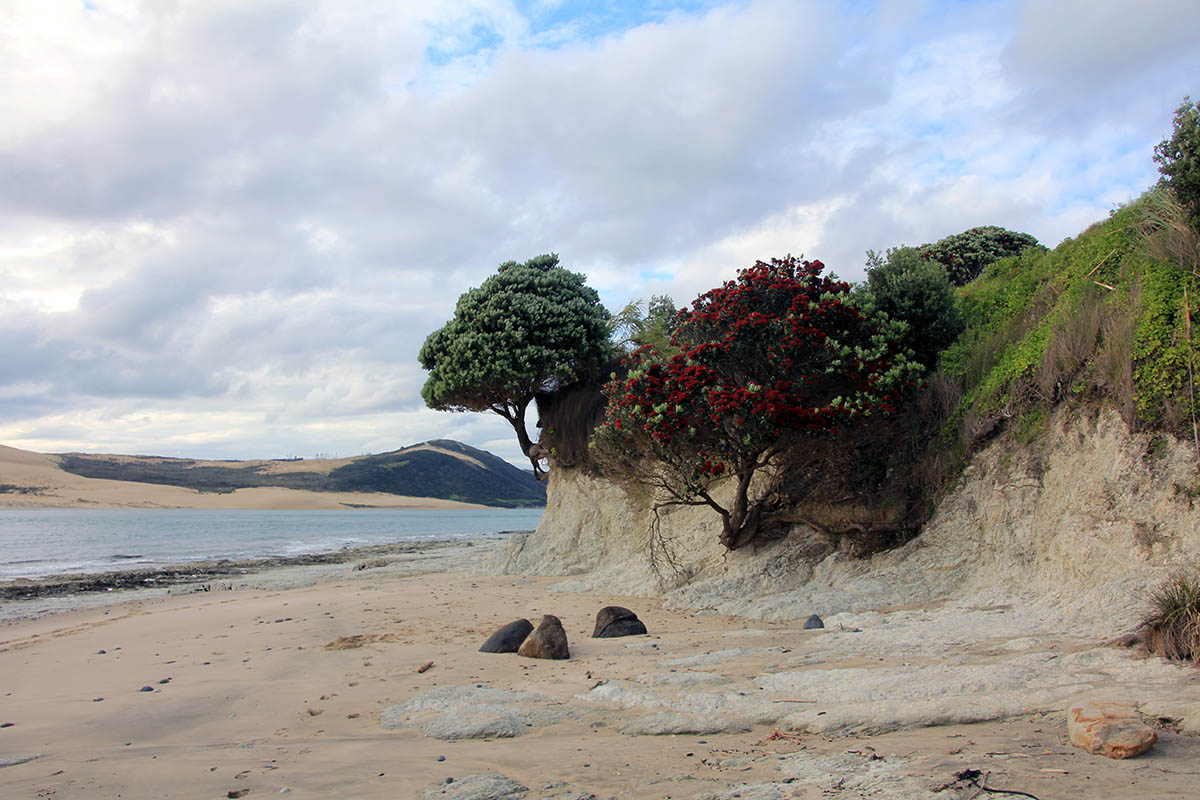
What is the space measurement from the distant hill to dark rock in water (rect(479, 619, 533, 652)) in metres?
88.3

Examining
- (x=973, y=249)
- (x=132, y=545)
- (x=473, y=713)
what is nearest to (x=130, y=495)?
(x=132, y=545)

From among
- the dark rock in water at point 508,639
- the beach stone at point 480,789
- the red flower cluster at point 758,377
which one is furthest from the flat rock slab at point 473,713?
the red flower cluster at point 758,377

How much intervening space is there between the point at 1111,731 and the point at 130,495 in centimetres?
10176

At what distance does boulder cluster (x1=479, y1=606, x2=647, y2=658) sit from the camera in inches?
320

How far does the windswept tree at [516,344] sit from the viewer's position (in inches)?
733

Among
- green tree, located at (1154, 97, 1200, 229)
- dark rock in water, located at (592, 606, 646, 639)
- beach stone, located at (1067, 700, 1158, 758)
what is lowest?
dark rock in water, located at (592, 606, 646, 639)

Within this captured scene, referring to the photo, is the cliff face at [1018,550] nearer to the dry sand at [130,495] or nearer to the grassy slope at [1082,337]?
the grassy slope at [1082,337]

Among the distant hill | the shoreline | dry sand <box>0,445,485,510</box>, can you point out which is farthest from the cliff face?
dry sand <box>0,445,485,510</box>

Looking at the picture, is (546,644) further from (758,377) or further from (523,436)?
(523,436)

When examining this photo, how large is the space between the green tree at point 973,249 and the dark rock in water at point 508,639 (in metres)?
20.2

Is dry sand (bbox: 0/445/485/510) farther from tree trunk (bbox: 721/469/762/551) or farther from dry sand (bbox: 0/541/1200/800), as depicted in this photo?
tree trunk (bbox: 721/469/762/551)

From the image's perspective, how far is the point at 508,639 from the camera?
8.56 m

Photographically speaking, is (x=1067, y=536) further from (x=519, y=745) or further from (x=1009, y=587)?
(x=519, y=745)

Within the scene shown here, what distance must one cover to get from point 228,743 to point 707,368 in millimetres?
8418
